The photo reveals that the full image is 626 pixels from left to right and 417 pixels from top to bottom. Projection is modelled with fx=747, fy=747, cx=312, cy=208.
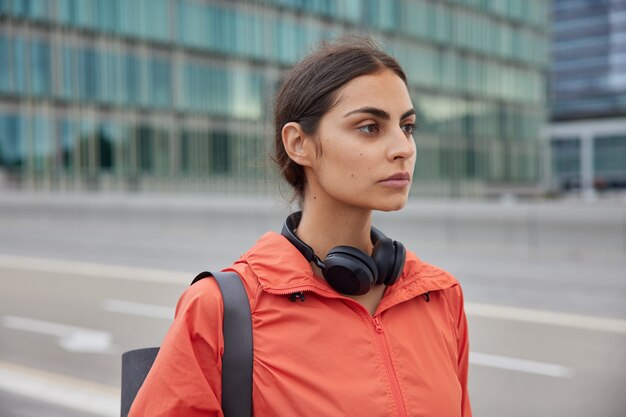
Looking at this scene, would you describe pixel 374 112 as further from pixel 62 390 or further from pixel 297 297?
pixel 62 390

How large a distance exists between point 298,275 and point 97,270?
45.8 feet

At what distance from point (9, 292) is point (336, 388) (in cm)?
1177

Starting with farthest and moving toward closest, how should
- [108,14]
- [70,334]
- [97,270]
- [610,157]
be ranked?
[610,157] → [108,14] → [97,270] → [70,334]

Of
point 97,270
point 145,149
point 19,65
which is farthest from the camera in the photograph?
point 145,149

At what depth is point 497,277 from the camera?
13180 millimetres

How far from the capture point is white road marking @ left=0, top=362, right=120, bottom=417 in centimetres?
592

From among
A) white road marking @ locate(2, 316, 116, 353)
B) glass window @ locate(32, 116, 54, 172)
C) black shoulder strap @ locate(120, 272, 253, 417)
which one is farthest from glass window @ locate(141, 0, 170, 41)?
black shoulder strap @ locate(120, 272, 253, 417)

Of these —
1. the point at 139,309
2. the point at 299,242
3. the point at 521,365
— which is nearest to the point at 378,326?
the point at 299,242

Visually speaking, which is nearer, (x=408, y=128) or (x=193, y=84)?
(x=408, y=128)

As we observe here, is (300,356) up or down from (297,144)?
down

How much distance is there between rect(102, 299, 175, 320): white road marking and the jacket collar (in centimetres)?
833

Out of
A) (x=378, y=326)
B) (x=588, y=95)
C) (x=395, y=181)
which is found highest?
(x=588, y=95)

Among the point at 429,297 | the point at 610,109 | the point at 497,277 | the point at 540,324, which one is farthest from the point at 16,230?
the point at 610,109

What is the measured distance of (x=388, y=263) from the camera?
1.79 m
